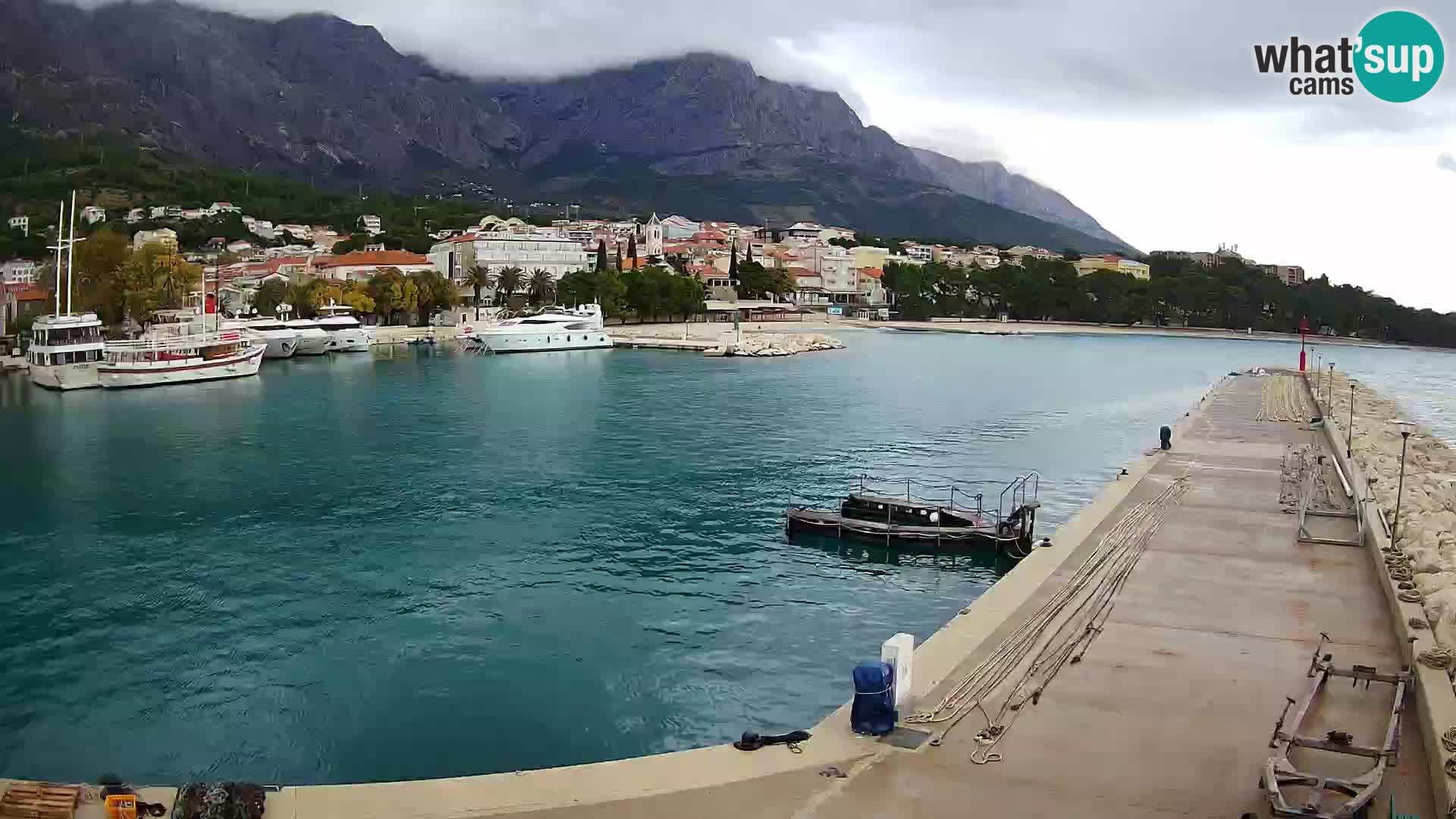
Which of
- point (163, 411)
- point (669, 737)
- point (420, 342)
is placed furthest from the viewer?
point (420, 342)

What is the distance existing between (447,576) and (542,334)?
60710 millimetres

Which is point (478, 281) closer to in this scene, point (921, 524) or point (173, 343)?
point (173, 343)

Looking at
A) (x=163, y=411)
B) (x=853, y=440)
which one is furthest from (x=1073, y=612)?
(x=163, y=411)

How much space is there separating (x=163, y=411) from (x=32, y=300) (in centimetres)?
3703

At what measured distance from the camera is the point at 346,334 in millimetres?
73188

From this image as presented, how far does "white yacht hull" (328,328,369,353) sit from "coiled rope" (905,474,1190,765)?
63289mm

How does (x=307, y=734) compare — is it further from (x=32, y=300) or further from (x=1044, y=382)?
(x=32, y=300)

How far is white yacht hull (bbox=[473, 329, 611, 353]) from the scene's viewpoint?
7569 centimetres

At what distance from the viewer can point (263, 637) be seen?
48.8 feet

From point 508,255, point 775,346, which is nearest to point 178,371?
point 775,346

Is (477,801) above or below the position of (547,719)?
above

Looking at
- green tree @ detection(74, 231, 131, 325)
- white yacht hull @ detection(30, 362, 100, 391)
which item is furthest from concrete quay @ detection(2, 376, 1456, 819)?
green tree @ detection(74, 231, 131, 325)

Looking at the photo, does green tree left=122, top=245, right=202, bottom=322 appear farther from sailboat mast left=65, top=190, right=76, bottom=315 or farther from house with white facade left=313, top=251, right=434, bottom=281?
house with white facade left=313, top=251, right=434, bottom=281

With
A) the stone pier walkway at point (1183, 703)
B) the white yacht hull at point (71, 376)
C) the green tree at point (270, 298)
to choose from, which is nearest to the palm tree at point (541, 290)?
the green tree at point (270, 298)
